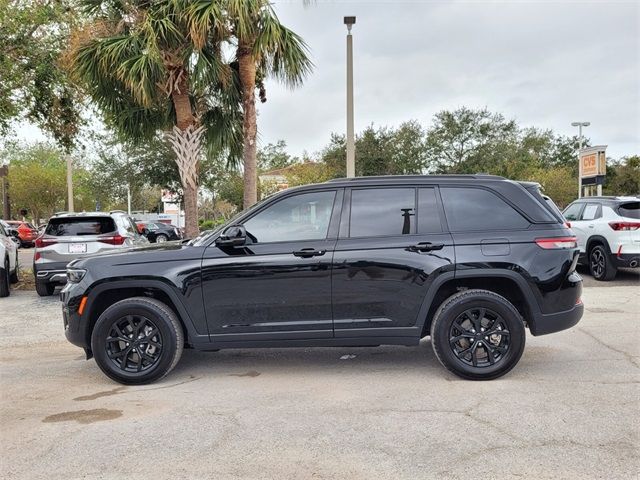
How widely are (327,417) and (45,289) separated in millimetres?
8103

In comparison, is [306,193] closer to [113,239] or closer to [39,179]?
[113,239]

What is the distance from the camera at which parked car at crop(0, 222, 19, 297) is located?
1027 centimetres

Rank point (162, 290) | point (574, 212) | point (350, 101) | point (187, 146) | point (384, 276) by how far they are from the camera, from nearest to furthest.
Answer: point (384, 276), point (162, 290), point (350, 101), point (187, 146), point (574, 212)

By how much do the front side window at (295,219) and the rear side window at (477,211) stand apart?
1.11 metres

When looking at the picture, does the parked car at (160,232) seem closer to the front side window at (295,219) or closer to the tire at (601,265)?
the tire at (601,265)

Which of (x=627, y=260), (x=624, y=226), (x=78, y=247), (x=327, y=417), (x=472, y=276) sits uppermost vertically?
(x=624, y=226)

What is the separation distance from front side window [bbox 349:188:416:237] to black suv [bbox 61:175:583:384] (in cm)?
1

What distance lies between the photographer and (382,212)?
16.3 feet

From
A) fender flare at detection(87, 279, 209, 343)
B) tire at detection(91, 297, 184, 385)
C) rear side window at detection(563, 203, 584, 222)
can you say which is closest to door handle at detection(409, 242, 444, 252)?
fender flare at detection(87, 279, 209, 343)

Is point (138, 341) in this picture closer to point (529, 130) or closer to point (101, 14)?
point (101, 14)

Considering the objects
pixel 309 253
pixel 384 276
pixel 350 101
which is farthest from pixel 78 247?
pixel 384 276

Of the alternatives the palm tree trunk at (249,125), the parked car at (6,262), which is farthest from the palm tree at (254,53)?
the parked car at (6,262)

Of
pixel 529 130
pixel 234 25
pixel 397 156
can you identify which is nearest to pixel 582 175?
Result: pixel 397 156

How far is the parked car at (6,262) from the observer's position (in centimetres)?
1027
